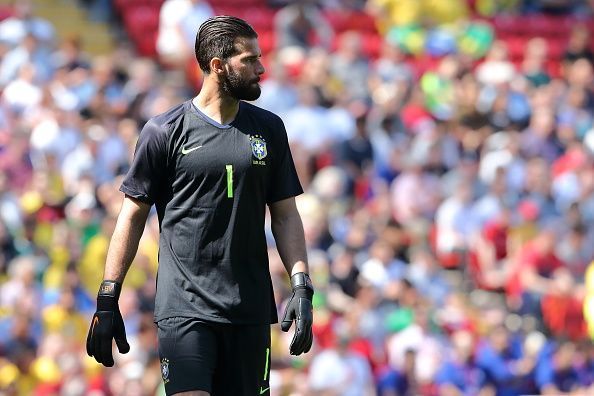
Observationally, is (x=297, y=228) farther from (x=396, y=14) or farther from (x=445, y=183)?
(x=396, y=14)

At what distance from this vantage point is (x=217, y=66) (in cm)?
583

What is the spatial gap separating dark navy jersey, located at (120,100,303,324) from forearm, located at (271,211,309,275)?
6.9 inches

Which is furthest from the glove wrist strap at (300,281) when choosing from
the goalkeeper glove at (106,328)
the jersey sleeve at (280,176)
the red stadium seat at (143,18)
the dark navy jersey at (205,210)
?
the red stadium seat at (143,18)

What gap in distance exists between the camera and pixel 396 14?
17125 millimetres

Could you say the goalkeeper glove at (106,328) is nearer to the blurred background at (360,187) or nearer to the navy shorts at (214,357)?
the navy shorts at (214,357)

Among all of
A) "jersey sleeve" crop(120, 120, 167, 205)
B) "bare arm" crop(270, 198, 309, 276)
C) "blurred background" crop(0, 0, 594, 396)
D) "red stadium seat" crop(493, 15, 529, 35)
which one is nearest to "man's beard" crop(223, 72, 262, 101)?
"jersey sleeve" crop(120, 120, 167, 205)

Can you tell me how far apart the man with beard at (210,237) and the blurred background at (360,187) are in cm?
493

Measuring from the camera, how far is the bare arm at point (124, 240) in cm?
582

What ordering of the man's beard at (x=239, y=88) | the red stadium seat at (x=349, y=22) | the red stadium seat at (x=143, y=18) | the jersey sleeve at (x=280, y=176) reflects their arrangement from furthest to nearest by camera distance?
1. the red stadium seat at (x=349, y=22)
2. the red stadium seat at (x=143, y=18)
3. the jersey sleeve at (x=280, y=176)
4. the man's beard at (x=239, y=88)

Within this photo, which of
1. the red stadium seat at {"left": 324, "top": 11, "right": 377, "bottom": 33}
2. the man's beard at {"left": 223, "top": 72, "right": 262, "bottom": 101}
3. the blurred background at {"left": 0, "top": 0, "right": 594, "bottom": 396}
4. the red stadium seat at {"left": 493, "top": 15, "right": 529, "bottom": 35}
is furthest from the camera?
the red stadium seat at {"left": 493, "top": 15, "right": 529, "bottom": 35}

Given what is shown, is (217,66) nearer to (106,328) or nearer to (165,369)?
(106,328)

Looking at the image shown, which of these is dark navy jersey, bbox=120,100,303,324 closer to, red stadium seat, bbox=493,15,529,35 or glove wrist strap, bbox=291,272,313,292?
glove wrist strap, bbox=291,272,313,292

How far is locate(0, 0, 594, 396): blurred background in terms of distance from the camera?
11.6 metres

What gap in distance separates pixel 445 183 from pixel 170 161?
29.3ft
